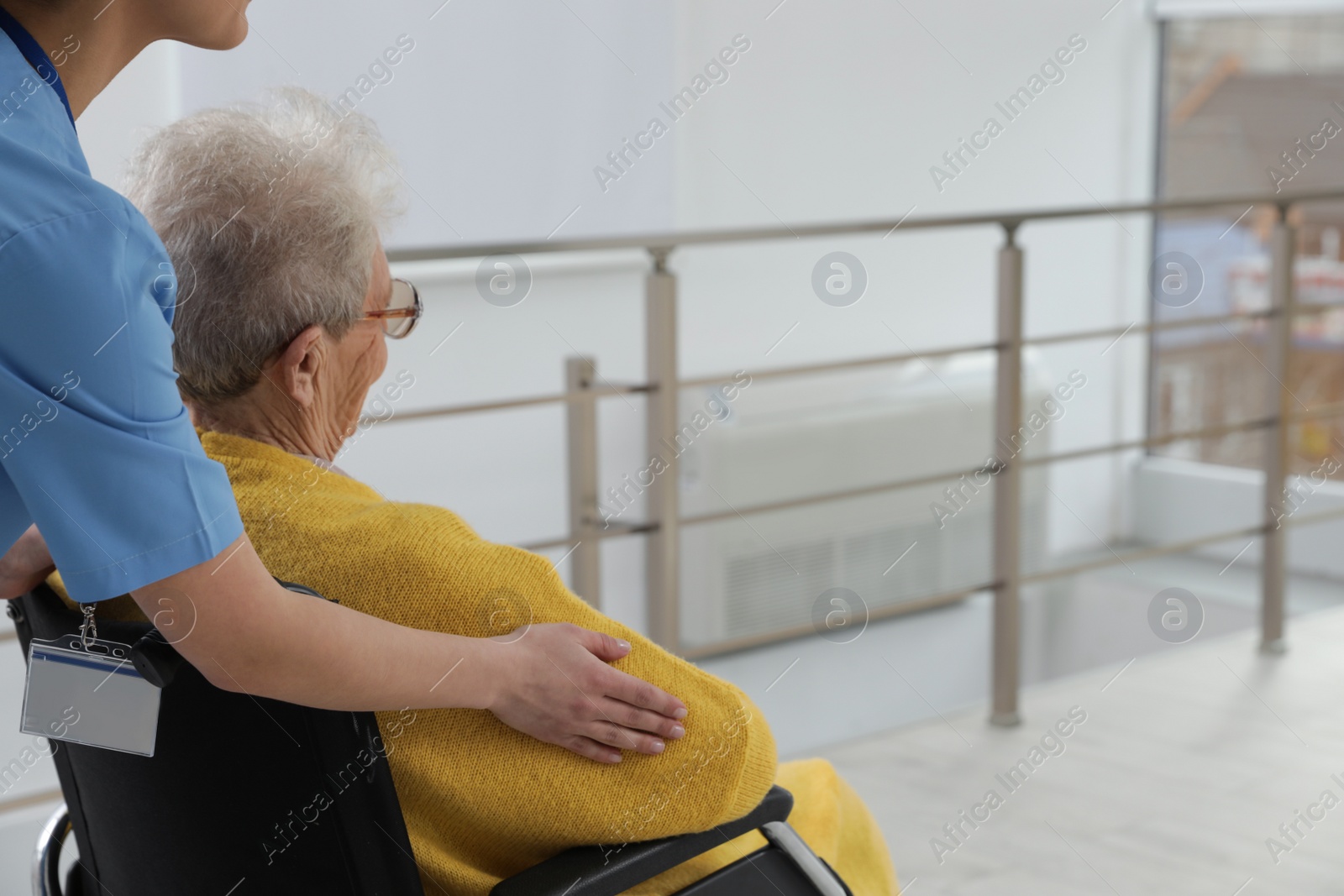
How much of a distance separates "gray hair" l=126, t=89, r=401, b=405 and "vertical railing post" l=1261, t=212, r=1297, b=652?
7.86 feet

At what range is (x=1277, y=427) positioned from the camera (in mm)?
2879

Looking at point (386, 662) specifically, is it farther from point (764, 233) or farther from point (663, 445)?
point (764, 233)

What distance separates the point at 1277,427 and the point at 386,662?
8.45 feet

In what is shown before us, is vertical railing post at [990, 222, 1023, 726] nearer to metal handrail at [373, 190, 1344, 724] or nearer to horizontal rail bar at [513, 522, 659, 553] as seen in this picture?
metal handrail at [373, 190, 1344, 724]

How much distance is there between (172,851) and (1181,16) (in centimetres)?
436

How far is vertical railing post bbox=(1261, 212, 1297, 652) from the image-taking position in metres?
2.84

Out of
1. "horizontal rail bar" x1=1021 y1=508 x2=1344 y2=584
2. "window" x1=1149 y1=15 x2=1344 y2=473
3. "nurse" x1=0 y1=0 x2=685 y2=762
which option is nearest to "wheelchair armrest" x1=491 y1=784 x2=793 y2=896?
"nurse" x1=0 y1=0 x2=685 y2=762

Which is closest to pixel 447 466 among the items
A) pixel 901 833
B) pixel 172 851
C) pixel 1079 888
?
pixel 901 833

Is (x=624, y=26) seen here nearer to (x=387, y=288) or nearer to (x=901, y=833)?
(x=901, y=833)

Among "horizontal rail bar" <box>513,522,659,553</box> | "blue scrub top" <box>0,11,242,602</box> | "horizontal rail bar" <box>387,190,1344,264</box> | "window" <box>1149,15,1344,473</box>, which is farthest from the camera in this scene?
"window" <box>1149,15,1344,473</box>

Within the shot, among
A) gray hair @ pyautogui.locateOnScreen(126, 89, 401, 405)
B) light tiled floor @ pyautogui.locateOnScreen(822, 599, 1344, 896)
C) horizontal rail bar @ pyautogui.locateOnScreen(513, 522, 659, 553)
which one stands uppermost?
gray hair @ pyautogui.locateOnScreen(126, 89, 401, 405)

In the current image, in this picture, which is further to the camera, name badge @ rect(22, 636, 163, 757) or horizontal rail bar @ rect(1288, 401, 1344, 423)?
horizontal rail bar @ rect(1288, 401, 1344, 423)

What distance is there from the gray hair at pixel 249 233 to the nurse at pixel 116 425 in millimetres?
137

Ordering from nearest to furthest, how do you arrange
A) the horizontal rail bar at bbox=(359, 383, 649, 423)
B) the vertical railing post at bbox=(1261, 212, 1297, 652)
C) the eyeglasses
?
the eyeglasses → the horizontal rail bar at bbox=(359, 383, 649, 423) → the vertical railing post at bbox=(1261, 212, 1297, 652)
